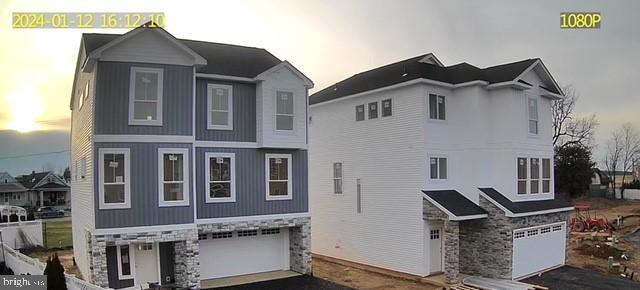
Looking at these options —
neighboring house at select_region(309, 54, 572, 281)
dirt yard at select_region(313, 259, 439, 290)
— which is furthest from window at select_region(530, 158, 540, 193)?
dirt yard at select_region(313, 259, 439, 290)

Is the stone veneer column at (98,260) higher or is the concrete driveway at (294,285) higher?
the stone veneer column at (98,260)

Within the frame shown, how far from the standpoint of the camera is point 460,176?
644 inches

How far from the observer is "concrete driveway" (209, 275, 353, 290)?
13.4 m

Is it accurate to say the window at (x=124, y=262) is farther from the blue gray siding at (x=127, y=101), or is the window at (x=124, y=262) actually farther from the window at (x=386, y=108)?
the window at (x=386, y=108)

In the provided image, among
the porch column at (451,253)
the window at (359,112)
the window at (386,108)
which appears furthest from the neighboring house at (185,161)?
the porch column at (451,253)

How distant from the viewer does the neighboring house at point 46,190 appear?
1777 inches

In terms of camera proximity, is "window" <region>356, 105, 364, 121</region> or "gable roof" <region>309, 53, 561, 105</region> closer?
"gable roof" <region>309, 53, 561, 105</region>

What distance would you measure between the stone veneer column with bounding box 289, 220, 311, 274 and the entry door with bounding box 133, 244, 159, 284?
442 cm

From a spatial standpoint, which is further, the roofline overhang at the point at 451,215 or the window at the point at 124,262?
the roofline overhang at the point at 451,215

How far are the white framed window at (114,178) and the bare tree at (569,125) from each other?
3839 cm

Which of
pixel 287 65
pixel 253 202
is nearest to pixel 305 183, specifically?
pixel 253 202

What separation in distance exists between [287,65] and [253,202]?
447 centimetres

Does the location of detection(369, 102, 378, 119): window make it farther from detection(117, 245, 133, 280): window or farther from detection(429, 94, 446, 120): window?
detection(117, 245, 133, 280): window

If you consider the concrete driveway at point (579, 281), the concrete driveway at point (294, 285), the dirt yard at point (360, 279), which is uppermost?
the concrete driveway at point (294, 285)
